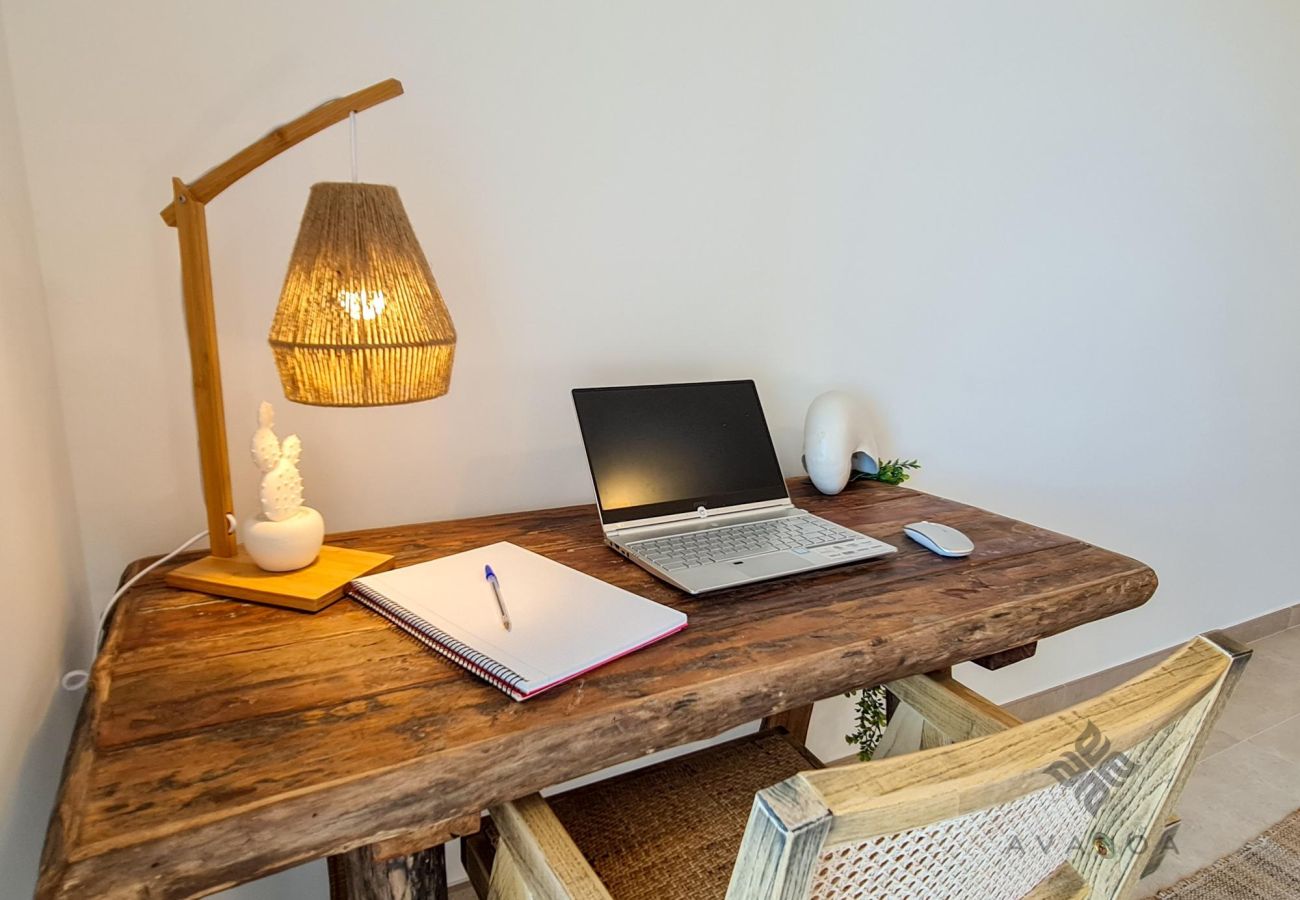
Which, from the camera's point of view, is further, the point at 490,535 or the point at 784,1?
the point at 784,1

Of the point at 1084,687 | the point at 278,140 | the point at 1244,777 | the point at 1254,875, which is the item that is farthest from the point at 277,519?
the point at 1244,777

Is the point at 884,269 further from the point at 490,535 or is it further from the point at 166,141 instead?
the point at 166,141

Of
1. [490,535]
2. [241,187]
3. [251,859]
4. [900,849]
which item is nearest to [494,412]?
[490,535]

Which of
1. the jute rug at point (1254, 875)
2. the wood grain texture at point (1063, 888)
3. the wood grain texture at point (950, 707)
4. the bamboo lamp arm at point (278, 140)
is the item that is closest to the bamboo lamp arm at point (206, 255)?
the bamboo lamp arm at point (278, 140)

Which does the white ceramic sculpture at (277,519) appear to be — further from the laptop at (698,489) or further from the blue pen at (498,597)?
the laptop at (698,489)

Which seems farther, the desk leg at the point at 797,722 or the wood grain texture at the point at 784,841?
the desk leg at the point at 797,722

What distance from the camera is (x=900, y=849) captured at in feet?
1.66

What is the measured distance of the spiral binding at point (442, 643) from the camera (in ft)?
2.21

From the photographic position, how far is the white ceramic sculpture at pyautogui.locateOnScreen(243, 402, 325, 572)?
852 mm

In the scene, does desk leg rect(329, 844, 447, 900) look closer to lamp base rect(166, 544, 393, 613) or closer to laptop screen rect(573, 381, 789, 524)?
lamp base rect(166, 544, 393, 613)

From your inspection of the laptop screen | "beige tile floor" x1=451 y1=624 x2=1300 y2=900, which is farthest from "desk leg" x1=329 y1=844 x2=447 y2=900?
"beige tile floor" x1=451 y1=624 x2=1300 y2=900

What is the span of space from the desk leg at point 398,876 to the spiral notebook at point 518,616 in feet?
0.56

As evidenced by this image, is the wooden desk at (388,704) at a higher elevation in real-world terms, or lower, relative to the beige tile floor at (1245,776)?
higher

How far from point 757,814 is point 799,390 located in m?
1.09
